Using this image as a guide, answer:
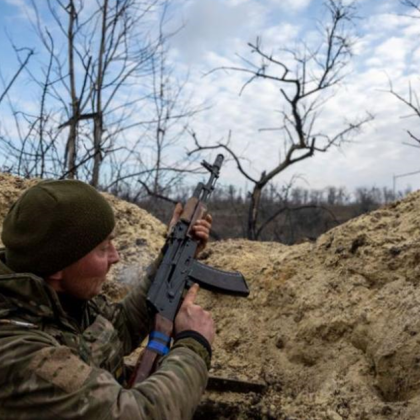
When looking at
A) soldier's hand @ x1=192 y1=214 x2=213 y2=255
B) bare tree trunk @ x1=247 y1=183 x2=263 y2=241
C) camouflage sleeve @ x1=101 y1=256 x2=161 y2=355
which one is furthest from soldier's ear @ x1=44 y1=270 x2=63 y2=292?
bare tree trunk @ x1=247 y1=183 x2=263 y2=241

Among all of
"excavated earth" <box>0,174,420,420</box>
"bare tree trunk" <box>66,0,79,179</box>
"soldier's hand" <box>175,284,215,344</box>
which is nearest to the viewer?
"soldier's hand" <box>175,284,215,344</box>

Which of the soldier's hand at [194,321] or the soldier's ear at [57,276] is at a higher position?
the soldier's ear at [57,276]

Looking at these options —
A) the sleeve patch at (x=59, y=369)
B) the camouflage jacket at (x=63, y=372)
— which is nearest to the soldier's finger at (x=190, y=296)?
the camouflage jacket at (x=63, y=372)

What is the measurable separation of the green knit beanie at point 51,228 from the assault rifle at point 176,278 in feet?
1.42

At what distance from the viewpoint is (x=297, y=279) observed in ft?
11.9

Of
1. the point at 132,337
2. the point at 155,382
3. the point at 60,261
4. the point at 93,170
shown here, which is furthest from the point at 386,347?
the point at 93,170

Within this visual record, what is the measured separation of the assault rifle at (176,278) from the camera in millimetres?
2077

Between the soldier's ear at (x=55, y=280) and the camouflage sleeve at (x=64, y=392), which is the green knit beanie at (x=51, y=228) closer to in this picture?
the soldier's ear at (x=55, y=280)

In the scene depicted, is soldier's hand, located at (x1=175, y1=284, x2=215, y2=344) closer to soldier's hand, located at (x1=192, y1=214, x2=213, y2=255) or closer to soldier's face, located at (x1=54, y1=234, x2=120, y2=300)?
soldier's face, located at (x1=54, y1=234, x2=120, y2=300)

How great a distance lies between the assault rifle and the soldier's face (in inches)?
11.6

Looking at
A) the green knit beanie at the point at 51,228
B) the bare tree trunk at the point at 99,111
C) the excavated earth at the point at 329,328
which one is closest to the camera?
the green knit beanie at the point at 51,228

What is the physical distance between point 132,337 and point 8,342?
3.12ft

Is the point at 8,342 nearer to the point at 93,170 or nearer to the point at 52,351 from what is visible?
the point at 52,351

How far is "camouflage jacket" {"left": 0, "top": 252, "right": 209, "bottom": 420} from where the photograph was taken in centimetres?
159
